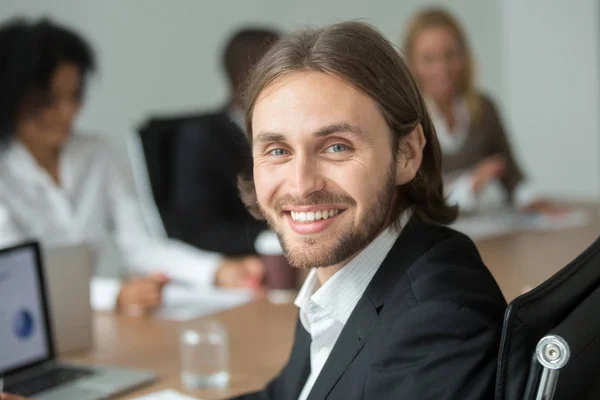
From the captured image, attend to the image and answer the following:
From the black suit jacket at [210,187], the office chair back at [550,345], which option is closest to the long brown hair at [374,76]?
the office chair back at [550,345]

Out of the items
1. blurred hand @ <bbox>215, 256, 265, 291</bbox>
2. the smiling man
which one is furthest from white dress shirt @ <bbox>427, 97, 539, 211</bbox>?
the smiling man

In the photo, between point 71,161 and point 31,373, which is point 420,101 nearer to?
point 31,373

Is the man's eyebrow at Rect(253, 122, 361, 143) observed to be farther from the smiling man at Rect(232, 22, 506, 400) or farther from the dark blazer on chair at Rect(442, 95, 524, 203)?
the dark blazer on chair at Rect(442, 95, 524, 203)

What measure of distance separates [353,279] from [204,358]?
523mm

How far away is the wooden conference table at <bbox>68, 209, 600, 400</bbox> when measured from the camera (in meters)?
1.63

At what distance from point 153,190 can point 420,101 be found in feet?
6.23

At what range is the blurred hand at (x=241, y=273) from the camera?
2.29 metres

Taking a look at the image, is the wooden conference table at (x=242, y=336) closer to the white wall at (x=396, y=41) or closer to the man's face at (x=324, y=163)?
the man's face at (x=324, y=163)

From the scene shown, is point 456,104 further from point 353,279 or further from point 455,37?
point 353,279

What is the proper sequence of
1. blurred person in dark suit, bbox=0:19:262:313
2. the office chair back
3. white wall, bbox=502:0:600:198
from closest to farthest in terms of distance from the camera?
1. the office chair back
2. blurred person in dark suit, bbox=0:19:262:313
3. white wall, bbox=502:0:600:198

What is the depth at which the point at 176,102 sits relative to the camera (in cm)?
419

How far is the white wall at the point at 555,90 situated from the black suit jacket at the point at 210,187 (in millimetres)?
2877

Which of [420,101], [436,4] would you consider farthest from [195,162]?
[436,4]


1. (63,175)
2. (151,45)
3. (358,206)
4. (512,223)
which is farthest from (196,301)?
(151,45)
